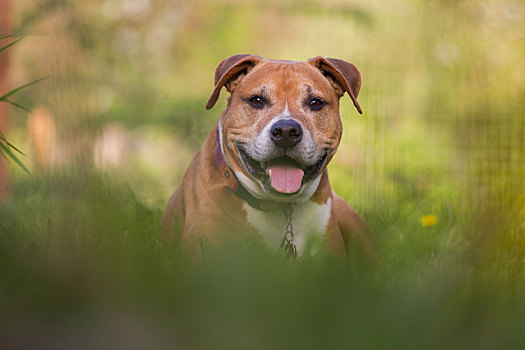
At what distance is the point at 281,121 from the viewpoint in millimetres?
2367

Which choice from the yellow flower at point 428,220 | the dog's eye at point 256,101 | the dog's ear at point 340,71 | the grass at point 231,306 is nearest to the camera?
the grass at point 231,306

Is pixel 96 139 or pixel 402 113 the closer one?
pixel 96 139

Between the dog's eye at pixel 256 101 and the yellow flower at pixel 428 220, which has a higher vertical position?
the dog's eye at pixel 256 101

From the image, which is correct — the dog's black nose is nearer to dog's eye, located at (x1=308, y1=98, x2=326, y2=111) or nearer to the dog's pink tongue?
the dog's pink tongue

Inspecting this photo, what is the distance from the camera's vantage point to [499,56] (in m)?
1.41

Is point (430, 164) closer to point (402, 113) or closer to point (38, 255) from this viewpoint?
point (402, 113)

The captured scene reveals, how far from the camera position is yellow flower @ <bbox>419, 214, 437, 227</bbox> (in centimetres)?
289

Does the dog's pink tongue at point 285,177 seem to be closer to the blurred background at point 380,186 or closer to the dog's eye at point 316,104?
the dog's eye at point 316,104

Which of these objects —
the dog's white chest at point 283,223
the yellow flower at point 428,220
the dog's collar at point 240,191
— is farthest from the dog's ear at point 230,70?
the yellow flower at point 428,220

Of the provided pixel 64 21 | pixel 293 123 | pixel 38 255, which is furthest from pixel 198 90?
pixel 38 255

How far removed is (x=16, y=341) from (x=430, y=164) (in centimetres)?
260

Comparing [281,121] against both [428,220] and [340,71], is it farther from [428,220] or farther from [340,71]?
[428,220]

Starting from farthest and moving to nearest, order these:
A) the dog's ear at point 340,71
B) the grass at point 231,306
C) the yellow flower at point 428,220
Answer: the yellow flower at point 428,220 < the dog's ear at point 340,71 < the grass at point 231,306

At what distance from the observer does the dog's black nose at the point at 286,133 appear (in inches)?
91.7
